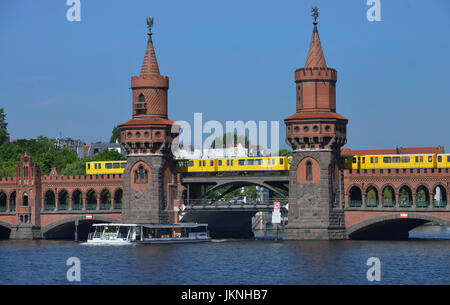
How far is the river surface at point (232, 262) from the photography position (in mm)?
87812

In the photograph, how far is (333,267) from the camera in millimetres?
94812

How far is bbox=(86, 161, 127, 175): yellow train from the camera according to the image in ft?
469

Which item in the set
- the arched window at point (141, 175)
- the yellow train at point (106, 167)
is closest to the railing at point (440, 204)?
the arched window at point (141, 175)

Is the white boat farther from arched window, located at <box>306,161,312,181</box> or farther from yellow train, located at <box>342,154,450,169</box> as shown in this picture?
yellow train, located at <box>342,154,450,169</box>

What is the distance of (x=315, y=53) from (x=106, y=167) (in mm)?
33634

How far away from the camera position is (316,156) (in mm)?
126688

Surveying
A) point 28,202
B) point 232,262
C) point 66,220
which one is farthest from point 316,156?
point 28,202

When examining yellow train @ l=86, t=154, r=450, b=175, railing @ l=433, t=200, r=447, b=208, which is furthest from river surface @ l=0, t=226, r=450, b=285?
yellow train @ l=86, t=154, r=450, b=175

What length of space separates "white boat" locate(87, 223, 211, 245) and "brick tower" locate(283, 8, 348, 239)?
11725 mm

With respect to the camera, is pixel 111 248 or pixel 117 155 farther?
pixel 117 155

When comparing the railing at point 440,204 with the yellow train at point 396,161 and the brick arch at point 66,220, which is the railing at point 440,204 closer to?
the yellow train at point 396,161

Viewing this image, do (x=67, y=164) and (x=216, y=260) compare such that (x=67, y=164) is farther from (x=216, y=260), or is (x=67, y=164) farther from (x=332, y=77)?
(x=216, y=260)
